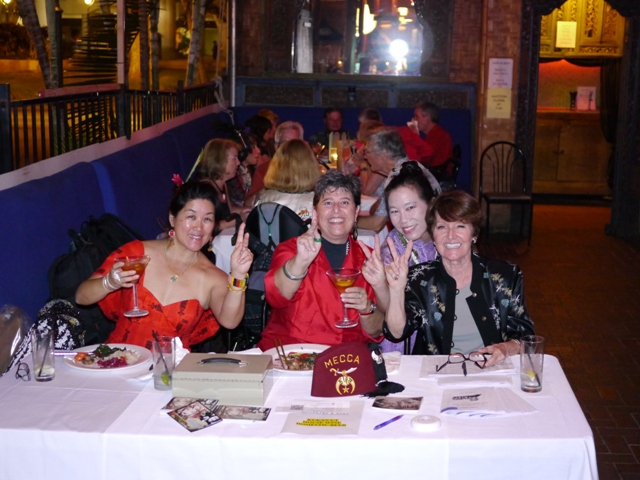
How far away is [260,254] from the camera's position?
3959 mm

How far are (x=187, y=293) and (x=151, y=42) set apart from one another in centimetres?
593

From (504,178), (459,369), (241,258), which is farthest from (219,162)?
(504,178)

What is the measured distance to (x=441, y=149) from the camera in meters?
8.91

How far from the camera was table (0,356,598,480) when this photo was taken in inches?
82.8

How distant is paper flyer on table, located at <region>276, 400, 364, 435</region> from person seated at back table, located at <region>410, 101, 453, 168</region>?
6.69 m

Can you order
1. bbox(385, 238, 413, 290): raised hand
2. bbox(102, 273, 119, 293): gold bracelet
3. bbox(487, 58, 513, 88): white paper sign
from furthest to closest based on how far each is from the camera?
bbox(487, 58, 513, 88): white paper sign, bbox(102, 273, 119, 293): gold bracelet, bbox(385, 238, 413, 290): raised hand

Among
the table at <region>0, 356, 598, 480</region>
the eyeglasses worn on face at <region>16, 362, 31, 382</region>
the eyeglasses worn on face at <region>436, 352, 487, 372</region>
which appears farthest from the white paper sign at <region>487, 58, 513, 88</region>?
the eyeglasses worn on face at <region>16, 362, 31, 382</region>

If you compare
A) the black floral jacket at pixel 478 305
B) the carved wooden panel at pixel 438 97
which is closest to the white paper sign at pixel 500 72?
the carved wooden panel at pixel 438 97

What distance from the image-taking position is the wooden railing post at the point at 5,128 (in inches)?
146

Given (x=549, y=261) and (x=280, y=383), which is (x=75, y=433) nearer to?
(x=280, y=383)

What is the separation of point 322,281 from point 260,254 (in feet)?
2.18

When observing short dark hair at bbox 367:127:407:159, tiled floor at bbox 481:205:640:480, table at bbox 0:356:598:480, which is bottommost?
tiled floor at bbox 481:205:640:480

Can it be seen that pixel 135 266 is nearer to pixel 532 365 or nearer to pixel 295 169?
pixel 532 365

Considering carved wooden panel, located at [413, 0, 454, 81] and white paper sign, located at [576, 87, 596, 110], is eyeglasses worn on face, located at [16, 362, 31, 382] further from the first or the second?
white paper sign, located at [576, 87, 596, 110]
